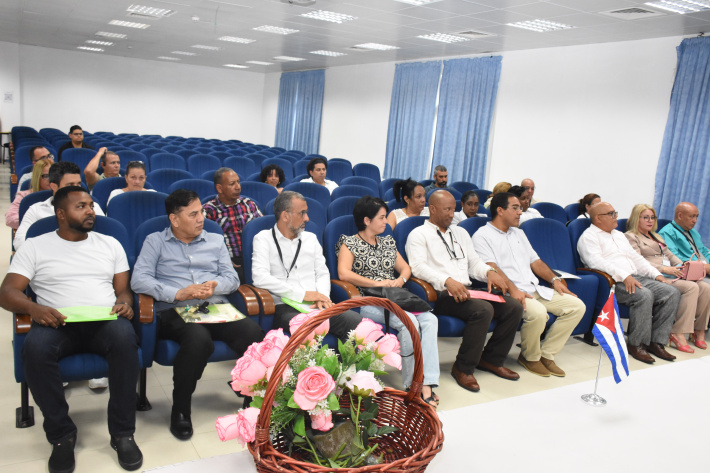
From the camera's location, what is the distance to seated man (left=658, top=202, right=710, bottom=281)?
5234 mm

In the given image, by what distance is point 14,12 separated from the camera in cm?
1095

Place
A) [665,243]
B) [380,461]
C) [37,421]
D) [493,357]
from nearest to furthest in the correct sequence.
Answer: [380,461] < [37,421] < [493,357] < [665,243]

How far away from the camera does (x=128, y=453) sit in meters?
2.50

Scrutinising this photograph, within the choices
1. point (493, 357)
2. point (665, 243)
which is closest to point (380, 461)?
point (493, 357)

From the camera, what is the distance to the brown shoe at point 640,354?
436cm

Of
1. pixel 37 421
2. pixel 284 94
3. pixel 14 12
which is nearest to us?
pixel 37 421

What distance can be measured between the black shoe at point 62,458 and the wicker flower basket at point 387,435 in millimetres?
1572

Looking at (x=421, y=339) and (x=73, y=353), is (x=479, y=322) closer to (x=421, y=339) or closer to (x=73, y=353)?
(x=421, y=339)

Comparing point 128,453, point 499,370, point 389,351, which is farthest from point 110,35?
point 389,351

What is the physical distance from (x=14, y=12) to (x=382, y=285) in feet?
36.1

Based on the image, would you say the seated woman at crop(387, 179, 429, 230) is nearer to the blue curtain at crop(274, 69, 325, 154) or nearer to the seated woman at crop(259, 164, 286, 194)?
the seated woman at crop(259, 164, 286, 194)

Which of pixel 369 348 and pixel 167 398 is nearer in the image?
pixel 369 348

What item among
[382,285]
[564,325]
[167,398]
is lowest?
[167,398]

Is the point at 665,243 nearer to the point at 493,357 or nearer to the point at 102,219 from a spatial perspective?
the point at 493,357
